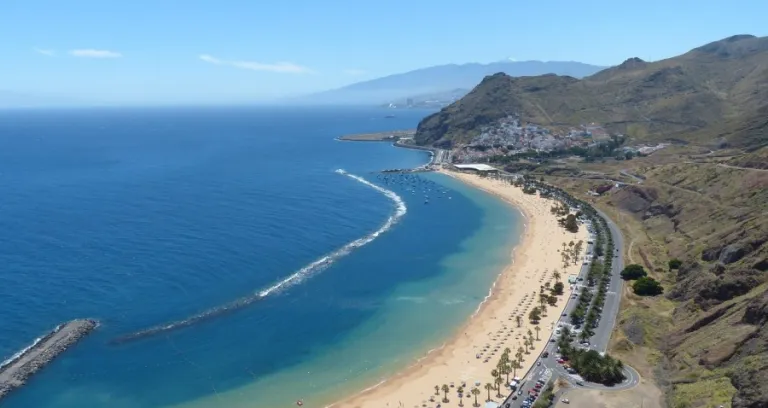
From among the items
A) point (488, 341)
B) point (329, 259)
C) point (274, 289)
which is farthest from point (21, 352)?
point (488, 341)

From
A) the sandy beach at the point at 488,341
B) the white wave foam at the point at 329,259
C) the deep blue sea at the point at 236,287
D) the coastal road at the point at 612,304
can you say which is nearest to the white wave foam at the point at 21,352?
the deep blue sea at the point at 236,287

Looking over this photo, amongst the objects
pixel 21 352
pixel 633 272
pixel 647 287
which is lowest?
pixel 21 352

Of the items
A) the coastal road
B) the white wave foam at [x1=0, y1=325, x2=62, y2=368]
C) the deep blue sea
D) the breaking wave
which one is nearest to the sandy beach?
the deep blue sea

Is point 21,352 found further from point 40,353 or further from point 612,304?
point 612,304

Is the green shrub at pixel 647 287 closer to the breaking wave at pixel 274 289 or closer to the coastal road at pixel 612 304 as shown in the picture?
the coastal road at pixel 612 304

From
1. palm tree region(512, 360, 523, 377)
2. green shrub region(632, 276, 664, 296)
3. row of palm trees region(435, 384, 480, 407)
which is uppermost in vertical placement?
green shrub region(632, 276, 664, 296)

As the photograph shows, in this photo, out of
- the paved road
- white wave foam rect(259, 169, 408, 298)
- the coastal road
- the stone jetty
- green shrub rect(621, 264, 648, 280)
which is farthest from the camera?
white wave foam rect(259, 169, 408, 298)

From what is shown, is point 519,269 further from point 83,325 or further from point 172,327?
point 83,325

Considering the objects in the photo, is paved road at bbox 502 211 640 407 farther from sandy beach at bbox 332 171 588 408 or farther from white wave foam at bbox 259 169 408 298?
white wave foam at bbox 259 169 408 298
